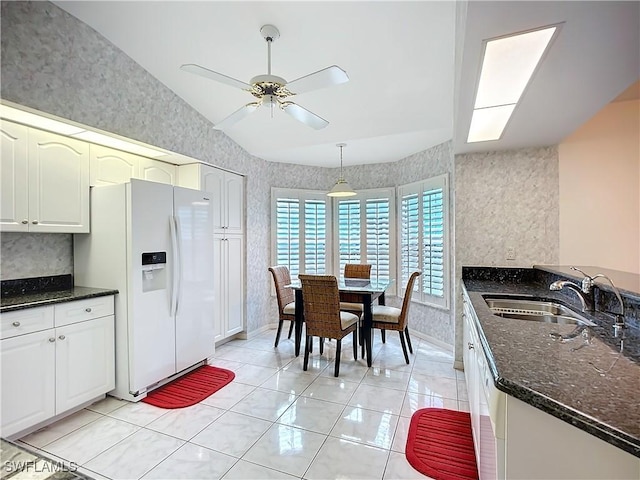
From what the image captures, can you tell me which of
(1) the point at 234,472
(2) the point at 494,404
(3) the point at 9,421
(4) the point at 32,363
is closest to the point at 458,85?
(2) the point at 494,404

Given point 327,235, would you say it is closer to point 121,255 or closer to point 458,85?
point 121,255

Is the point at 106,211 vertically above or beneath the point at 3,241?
above

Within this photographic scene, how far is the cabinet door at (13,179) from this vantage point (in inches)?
88.4

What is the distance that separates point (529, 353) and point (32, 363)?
9.48 ft

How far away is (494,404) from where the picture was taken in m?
1.04

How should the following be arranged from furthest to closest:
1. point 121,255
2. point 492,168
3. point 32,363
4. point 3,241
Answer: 1. point 492,168
2. point 121,255
3. point 3,241
4. point 32,363

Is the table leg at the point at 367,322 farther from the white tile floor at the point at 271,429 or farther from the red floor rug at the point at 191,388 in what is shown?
the red floor rug at the point at 191,388

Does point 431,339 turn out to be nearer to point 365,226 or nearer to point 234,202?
point 365,226

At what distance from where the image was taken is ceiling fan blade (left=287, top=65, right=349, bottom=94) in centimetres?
191

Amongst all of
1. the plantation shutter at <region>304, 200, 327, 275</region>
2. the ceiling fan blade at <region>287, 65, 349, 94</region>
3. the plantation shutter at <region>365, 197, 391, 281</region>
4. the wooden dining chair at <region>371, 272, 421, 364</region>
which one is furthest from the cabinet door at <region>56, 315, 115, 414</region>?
the plantation shutter at <region>365, 197, 391, 281</region>

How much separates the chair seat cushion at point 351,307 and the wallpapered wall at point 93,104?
3.40ft

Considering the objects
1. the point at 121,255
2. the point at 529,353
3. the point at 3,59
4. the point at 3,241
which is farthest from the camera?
the point at 121,255

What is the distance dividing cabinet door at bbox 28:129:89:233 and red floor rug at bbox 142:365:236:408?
1.56 meters

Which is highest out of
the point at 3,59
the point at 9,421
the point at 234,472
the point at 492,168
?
the point at 3,59
